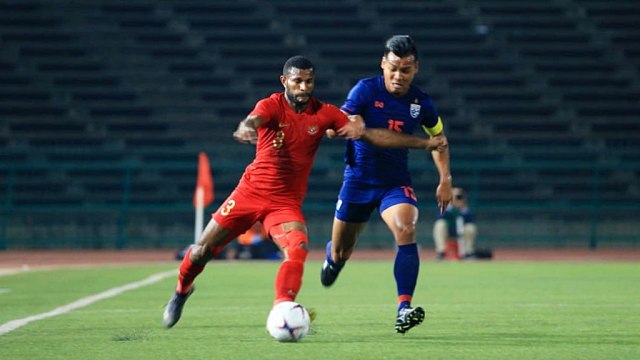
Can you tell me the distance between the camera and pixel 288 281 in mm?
8047

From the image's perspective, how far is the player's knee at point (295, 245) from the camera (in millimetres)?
8180

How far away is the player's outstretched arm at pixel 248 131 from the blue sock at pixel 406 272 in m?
1.83

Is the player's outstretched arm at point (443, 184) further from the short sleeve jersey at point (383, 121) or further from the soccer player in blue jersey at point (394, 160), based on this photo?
the short sleeve jersey at point (383, 121)

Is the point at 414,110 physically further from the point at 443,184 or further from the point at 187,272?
the point at 187,272

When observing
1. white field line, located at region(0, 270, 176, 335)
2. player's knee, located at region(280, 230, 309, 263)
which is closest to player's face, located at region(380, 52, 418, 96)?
player's knee, located at region(280, 230, 309, 263)

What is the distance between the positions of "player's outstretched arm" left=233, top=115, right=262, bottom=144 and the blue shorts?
6.48 ft

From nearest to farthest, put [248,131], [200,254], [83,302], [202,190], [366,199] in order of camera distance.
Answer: [248,131], [200,254], [366,199], [83,302], [202,190]

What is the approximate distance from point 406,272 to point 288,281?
4.92 ft

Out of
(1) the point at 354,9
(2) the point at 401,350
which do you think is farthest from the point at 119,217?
(2) the point at 401,350

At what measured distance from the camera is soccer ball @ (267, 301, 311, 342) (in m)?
7.73

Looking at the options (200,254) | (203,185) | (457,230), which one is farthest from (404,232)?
(203,185)

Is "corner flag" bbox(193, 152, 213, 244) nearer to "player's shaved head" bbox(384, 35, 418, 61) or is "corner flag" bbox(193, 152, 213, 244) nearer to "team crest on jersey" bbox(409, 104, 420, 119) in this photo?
"team crest on jersey" bbox(409, 104, 420, 119)

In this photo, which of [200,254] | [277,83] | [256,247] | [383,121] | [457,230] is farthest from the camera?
[277,83]

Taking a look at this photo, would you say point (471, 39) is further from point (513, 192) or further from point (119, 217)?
point (119, 217)
